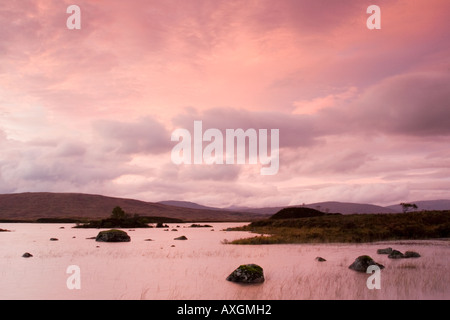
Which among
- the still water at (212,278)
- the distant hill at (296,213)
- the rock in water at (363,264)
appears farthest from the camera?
the distant hill at (296,213)

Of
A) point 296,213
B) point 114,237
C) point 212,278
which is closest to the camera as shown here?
point 212,278

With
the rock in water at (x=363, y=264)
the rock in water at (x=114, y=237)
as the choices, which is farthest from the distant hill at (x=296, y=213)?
the rock in water at (x=363, y=264)

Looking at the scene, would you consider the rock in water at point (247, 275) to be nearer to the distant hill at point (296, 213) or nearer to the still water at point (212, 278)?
the still water at point (212, 278)

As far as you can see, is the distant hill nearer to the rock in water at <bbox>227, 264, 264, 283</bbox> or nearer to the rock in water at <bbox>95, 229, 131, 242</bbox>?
the rock in water at <bbox>95, 229, 131, 242</bbox>

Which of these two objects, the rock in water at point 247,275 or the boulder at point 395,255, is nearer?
the rock in water at point 247,275

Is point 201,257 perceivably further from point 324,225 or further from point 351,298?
point 324,225

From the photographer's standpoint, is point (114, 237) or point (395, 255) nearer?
point (395, 255)

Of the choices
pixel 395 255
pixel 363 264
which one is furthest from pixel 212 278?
pixel 395 255

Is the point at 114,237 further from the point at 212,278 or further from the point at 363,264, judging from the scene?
the point at 363,264

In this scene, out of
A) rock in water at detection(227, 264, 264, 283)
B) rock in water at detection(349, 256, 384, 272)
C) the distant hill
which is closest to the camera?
rock in water at detection(227, 264, 264, 283)

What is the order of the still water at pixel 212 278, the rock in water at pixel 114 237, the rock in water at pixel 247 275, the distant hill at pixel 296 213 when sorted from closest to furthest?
the still water at pixel 212 278 → the rock in water at pixel 247 275 → the rock in water at pixel 114 237 → the distant hill at pixel 296 213

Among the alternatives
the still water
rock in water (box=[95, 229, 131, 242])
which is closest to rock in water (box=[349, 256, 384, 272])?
the still water

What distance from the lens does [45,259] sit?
36.2 metres

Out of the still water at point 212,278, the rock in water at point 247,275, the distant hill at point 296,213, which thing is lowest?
the distant hill at point 296,213
